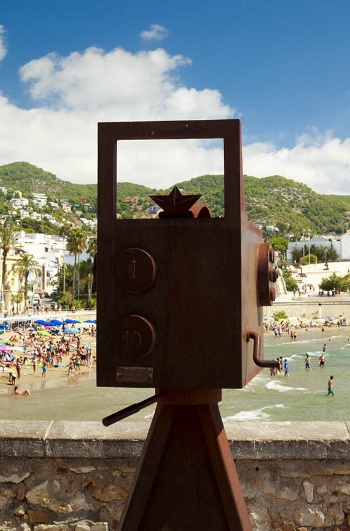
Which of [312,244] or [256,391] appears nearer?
[256,391]

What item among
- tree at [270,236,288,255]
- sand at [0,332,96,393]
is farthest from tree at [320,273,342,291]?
sand at [0,332,96,393]

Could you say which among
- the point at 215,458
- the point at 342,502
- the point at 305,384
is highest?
the point at 215,458

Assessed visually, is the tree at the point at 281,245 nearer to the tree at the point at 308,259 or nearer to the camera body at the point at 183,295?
the tree at the point at 308,259

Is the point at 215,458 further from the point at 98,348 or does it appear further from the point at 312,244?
the point at 312,244

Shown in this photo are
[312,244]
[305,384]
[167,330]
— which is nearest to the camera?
[167,330]

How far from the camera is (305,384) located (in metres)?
37.2

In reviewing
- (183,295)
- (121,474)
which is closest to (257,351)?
(183,295)

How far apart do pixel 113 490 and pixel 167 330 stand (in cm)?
208

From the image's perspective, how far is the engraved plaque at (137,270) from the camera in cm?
261

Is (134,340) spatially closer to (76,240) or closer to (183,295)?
(183,295)

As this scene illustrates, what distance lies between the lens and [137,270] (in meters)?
2.61

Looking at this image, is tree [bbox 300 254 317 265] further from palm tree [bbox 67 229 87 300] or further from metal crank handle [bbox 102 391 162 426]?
metal crank handle [bbox 102 391 162 426]

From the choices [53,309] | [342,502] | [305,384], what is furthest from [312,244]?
[342,502]

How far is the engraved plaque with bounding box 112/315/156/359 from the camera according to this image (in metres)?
2.60
